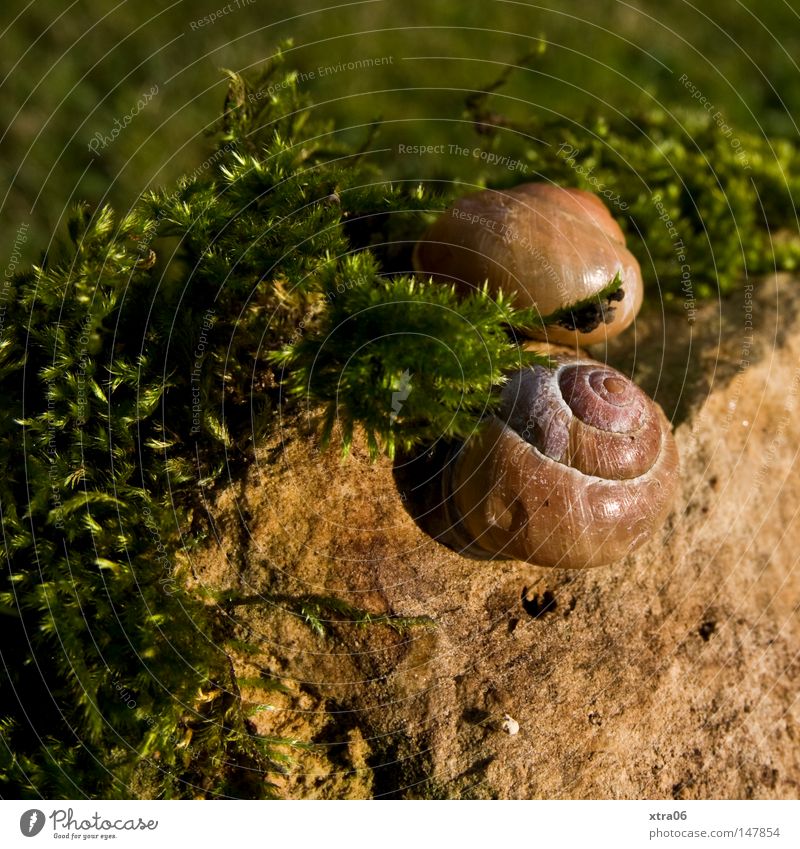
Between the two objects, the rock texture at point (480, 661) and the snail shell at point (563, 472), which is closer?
the snail shell at point (563, 472)

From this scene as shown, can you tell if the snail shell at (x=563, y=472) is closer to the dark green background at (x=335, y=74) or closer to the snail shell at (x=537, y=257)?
the snail shell at (x=537, y=257)

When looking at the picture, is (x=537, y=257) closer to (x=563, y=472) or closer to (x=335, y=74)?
(x=563, y=472)

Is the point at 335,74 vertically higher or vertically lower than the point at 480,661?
higher

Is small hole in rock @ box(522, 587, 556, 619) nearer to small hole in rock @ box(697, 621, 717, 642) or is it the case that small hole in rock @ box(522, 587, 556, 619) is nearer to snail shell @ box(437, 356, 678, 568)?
snail shell @ box(437, 356, 678, 568)

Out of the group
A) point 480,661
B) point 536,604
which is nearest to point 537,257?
point 536,604

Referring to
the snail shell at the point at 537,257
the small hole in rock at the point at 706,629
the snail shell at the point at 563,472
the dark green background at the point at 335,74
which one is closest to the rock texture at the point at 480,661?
the small hole in rock at the point at 706,629
